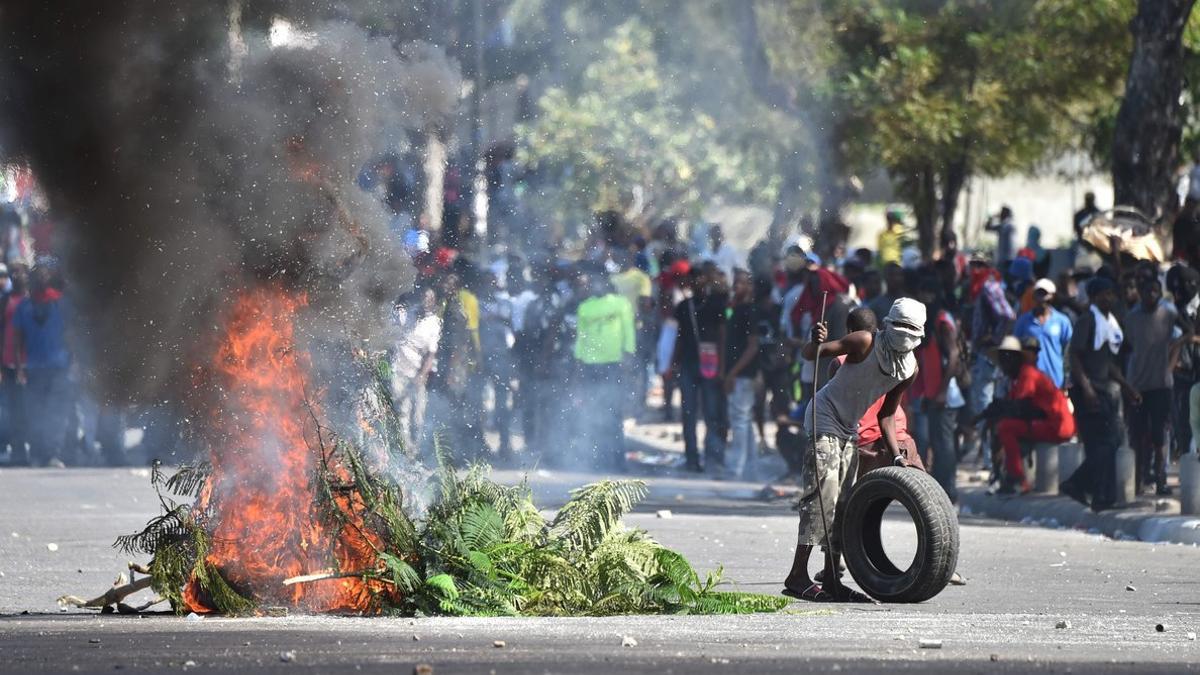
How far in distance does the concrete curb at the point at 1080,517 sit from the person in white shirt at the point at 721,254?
8.65 m

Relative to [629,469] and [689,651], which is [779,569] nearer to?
[689,651]

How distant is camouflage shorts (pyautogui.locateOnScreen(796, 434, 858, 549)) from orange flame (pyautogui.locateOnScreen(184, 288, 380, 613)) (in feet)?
7.76

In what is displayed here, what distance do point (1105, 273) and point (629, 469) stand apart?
207 inches

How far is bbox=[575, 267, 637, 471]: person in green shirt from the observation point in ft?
64.5

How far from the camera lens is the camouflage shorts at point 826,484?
10.1 m

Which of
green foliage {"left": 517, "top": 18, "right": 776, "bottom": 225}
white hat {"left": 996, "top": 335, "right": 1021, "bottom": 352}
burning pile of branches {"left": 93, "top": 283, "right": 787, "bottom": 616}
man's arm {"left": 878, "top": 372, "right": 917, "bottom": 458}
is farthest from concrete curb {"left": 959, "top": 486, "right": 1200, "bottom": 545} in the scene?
green foliage {"left": 517, "top": 18, "right": 776, "bottom": 225}

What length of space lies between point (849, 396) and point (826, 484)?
0.47m

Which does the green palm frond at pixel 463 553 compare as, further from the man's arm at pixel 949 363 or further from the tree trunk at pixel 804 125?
the tree trunk at pixel 804 125

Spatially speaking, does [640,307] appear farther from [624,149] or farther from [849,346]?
[624,149]

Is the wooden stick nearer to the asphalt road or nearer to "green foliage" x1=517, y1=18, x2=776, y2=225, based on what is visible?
the asphalt road

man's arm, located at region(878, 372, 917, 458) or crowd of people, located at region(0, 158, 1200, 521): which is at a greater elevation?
crowd of people, located at region(0, 158, 1200, 521)

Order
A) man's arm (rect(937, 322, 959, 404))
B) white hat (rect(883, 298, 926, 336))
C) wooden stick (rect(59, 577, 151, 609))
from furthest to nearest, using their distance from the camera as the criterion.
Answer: man's arm (rect(937, 322, 959, 404)), white hat (rect(883, 298, 926, 336)), wooden stick (rect(59, 577, 151, 609))

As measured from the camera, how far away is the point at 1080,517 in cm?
1495

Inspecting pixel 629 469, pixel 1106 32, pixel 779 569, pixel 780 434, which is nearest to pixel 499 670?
pixel 779 569
